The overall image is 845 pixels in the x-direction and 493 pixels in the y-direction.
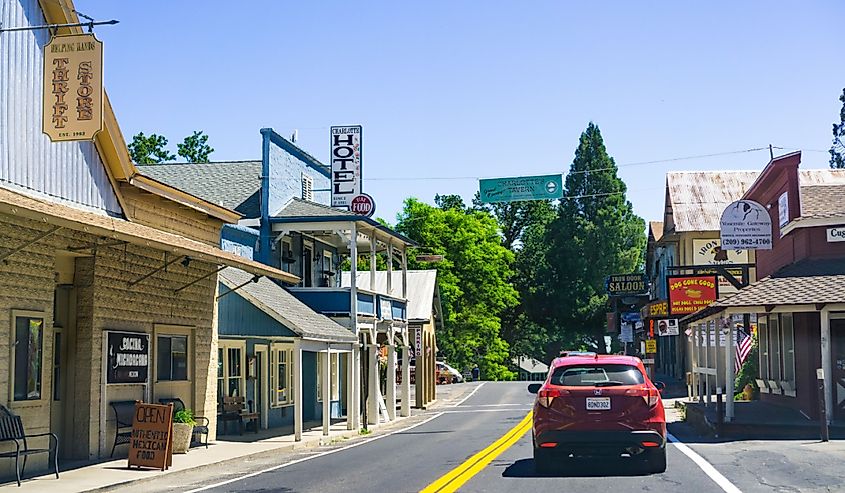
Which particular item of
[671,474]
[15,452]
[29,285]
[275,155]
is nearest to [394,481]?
[671,474]

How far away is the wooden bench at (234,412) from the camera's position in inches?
997

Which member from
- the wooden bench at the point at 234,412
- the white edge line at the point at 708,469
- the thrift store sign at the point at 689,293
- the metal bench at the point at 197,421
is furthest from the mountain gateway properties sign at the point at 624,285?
the metal bench at the point at 197,421

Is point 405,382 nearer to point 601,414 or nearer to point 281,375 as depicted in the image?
point 281,375

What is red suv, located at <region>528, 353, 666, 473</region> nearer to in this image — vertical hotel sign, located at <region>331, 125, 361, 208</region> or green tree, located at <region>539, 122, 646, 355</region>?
vertical hotel sign, located at <region>331, 125, 361, 208</region>

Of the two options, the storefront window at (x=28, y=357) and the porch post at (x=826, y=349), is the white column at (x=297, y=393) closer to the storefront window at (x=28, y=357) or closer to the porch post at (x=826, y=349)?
the storefront window at (x=28, y=357)

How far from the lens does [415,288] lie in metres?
45.6

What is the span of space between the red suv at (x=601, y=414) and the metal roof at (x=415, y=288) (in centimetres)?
2735

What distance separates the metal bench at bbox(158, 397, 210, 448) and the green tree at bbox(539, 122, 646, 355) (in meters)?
56.8

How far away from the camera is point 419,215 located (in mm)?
72750

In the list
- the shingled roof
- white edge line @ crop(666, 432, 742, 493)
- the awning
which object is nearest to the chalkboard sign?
the awning

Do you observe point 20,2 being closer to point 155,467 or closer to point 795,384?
point 155,467

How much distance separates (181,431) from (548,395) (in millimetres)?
8428

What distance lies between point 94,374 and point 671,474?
9.88 meters

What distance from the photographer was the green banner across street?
1220 inches
